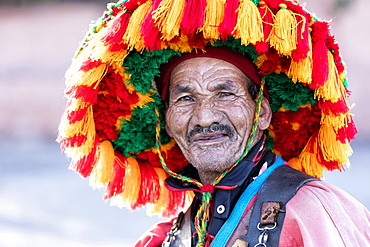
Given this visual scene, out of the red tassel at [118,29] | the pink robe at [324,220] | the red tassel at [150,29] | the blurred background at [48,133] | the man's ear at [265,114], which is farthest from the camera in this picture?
the blurred background at [48,133]

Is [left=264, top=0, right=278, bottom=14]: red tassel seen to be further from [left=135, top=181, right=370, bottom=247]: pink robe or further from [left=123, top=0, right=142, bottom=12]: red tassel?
[left=135, top=181, right=370, bottom=247]: pink robe

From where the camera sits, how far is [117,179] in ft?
9.97

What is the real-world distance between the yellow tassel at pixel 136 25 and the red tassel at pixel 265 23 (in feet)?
1.43

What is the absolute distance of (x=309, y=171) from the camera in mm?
2859

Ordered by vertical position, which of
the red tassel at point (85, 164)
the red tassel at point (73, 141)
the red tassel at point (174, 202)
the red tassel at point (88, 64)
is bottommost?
the red tassel at point (174, 202)

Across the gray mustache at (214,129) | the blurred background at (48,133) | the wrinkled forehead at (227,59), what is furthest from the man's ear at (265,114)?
the blurred background at (48,133)

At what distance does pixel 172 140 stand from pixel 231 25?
0.90 meters

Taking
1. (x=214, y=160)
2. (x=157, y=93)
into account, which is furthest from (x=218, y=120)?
(x=157, y=93)

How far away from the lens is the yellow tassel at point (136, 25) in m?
2.47

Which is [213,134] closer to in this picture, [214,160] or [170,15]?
[214,160]

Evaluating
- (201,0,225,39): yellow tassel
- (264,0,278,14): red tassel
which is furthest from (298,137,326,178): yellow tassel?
(201,0,225,39): yellow tassel

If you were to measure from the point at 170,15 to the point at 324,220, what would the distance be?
3.07 feet

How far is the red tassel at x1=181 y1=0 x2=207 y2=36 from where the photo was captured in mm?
2369

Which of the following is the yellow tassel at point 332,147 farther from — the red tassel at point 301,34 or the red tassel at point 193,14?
the red tassel at point 193,14
